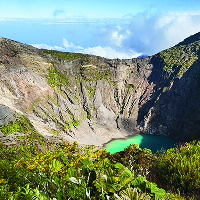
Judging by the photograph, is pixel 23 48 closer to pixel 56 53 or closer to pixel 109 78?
pixel 56 53

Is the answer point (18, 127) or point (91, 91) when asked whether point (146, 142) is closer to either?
point (91, 91)

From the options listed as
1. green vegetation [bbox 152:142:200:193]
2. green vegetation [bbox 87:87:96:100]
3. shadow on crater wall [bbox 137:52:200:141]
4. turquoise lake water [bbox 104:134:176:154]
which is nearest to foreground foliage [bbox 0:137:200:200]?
green vegetation [bbox 152:142:200:193]

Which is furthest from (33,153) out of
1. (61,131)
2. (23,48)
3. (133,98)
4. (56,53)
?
(133,98)

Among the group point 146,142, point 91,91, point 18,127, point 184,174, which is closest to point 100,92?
point 91,91

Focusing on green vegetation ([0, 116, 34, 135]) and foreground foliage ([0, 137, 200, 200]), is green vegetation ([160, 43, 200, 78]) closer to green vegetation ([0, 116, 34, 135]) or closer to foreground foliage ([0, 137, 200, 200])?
green vegetation ([0, 116, 34, 135])

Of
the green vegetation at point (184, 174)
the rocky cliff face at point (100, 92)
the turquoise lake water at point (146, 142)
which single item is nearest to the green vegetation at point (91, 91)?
the rocky cliff face at point (100, 92)
